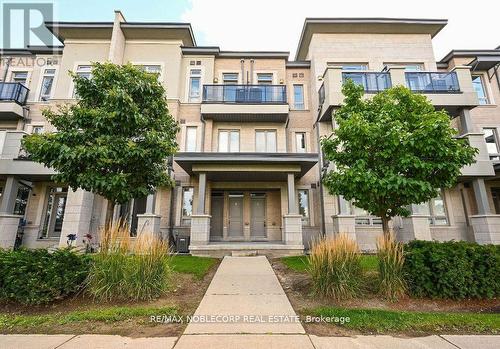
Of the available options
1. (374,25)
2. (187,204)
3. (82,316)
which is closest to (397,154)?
(82,316)

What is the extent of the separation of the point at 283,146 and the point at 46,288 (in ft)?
37.8

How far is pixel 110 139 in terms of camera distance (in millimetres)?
6512

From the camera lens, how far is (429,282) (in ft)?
16.2

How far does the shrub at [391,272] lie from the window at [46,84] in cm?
1816

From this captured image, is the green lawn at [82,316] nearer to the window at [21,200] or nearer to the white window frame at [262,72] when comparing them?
the window at [21,200]

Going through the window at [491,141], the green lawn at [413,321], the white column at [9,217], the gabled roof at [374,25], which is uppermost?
the gabled roof at [374,25]

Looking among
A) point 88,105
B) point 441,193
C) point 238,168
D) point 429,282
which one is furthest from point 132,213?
point 441,193

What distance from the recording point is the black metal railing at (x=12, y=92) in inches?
540

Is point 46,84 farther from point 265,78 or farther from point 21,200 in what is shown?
point 265,78

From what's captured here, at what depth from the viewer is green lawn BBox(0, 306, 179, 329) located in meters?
4.02

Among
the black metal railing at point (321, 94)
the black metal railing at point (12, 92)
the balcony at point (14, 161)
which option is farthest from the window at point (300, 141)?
the black metal railing at point (12, 92)

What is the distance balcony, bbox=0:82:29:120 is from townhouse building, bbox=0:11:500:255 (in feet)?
0.21

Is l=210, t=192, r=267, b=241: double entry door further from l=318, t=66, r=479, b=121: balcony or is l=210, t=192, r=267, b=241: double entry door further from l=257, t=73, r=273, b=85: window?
l=257, t=73, r=273, b=85: window

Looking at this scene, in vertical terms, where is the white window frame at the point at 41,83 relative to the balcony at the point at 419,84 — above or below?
above
